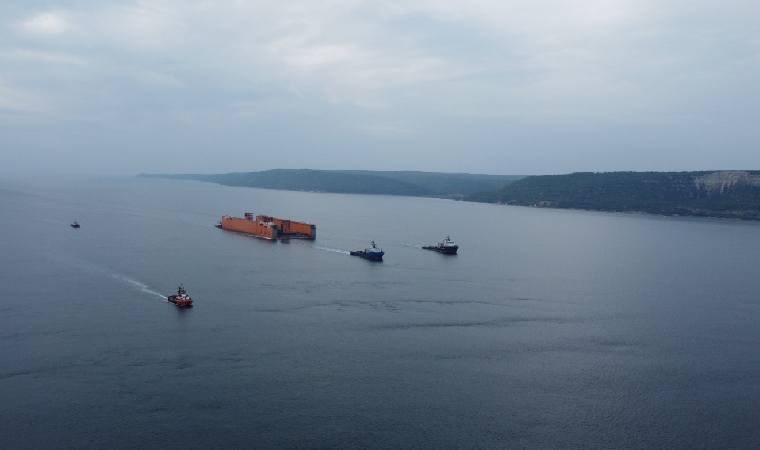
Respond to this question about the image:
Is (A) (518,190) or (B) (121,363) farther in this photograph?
(A) (518,190)

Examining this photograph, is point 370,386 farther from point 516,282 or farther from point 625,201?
point 625,201

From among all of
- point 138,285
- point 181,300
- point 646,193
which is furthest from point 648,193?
point 181,300

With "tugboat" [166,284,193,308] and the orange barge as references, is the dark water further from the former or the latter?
the orange barge

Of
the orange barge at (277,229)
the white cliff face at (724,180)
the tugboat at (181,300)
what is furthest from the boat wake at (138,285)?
the white cliff face at (724,180)

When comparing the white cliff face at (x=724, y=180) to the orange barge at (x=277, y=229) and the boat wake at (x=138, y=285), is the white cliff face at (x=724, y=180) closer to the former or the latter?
Result: the orange barge at (x=277, y=229)

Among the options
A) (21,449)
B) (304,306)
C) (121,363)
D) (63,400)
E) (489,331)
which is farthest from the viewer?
(304,306)

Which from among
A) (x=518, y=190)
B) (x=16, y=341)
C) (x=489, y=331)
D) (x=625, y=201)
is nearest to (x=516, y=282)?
(x=489, y=331)

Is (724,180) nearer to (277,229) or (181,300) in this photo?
(277,229)
